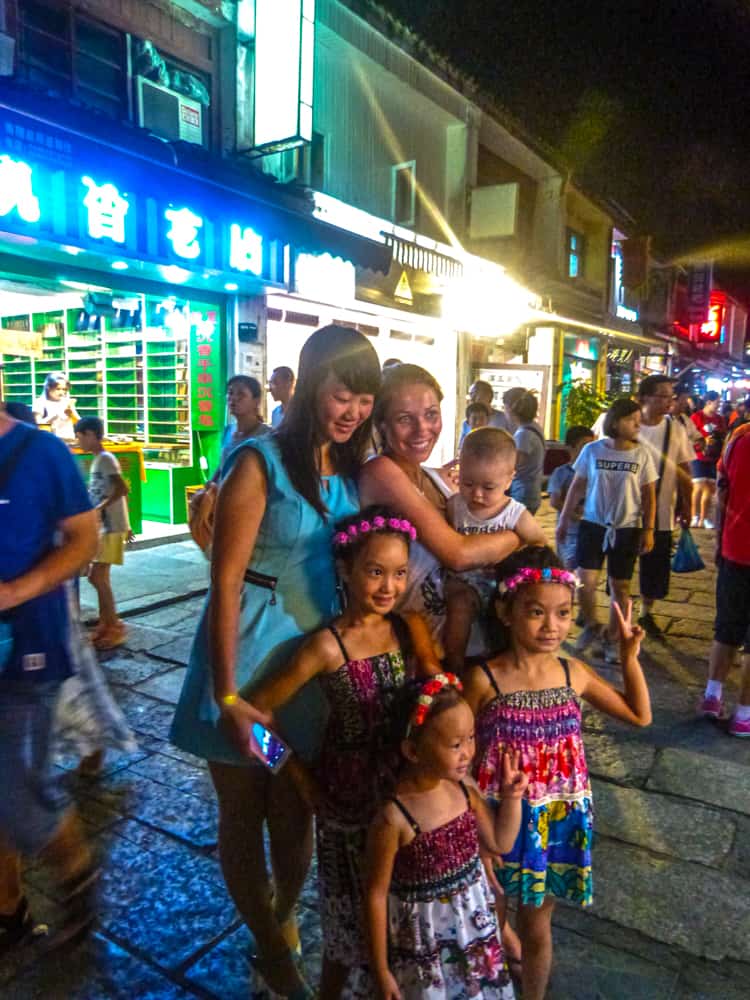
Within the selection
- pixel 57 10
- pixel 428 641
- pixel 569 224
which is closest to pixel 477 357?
pixel 569 224

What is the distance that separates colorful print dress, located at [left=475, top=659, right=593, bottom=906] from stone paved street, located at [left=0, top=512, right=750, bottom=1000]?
49 cm

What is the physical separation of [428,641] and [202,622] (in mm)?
633

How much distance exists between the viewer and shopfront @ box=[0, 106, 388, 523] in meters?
6.41

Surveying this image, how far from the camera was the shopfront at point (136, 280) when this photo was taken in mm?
6414

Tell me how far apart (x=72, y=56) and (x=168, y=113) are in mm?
1187

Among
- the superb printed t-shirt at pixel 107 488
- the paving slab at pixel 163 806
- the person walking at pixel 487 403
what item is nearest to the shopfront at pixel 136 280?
the superb printed t-shirt at pixel 107 488

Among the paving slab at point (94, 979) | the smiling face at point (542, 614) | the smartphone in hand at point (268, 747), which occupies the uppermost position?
the smiling face at point (542, 614)

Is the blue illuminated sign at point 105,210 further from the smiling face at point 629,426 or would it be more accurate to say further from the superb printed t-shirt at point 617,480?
the smiling face at point 629,426

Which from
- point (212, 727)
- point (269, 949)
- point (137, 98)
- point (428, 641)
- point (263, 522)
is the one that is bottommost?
point (269, 949)

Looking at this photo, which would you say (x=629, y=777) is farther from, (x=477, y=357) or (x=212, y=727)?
(x=477, y=357)

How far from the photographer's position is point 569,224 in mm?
19531

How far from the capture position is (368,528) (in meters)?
1.79

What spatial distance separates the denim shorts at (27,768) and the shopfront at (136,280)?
5335 millimetres

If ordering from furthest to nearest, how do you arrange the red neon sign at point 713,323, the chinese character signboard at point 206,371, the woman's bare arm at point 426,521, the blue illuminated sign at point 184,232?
the red neon sign at point 713,323 < the chinese character signboard at point 206,371 < the blue illuminated sign at point 184,232 < the woman's bare arm at point 426,521
